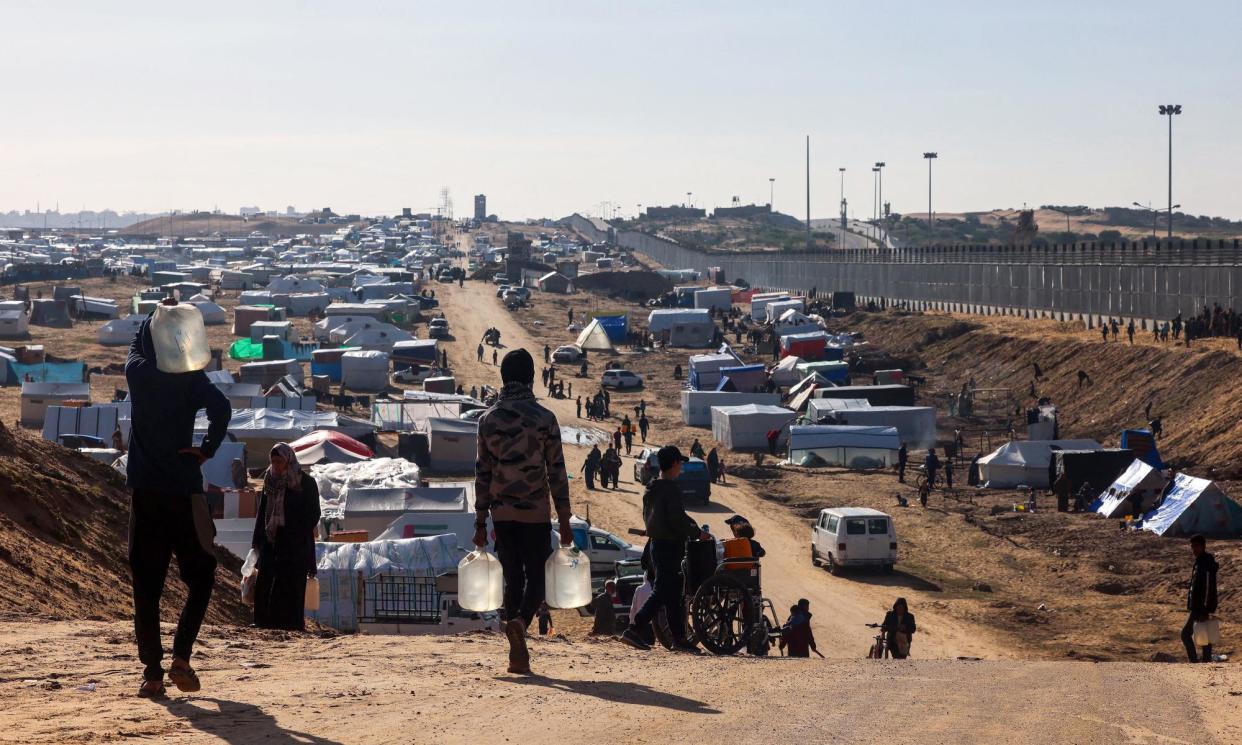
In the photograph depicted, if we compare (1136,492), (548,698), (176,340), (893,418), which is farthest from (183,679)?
(893,418)

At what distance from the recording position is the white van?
27250 millimetres

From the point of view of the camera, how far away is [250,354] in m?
66.8

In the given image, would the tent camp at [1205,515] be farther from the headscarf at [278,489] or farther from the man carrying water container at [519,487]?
the man carrying water container at [519,487]

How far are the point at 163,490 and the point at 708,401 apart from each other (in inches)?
1708

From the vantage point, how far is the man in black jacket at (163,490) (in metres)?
6.58


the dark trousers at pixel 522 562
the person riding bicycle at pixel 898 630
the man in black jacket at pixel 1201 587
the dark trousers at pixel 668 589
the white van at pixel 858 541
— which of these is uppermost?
the dark trousers at pixel 522 562

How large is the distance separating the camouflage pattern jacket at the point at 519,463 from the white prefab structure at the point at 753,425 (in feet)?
122

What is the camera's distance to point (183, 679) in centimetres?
657

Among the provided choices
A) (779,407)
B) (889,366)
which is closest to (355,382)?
(779,407)

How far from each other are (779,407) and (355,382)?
18061 mm

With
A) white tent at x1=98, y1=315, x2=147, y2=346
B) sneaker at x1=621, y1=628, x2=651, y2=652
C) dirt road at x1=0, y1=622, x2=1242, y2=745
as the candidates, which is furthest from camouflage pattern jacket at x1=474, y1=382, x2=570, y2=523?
white tent at x1=98, y1=315, x2=147, y2=346

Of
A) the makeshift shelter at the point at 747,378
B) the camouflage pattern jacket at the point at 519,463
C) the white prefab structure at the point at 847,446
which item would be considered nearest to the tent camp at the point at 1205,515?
the white prefab structure at the point at 847,446

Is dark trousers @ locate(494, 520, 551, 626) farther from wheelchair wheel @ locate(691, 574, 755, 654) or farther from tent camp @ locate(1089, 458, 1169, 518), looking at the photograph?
tent camp @ locate(1089, 458, 1169, 518)

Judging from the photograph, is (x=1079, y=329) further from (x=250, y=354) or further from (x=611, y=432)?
(x=250, y=354)
